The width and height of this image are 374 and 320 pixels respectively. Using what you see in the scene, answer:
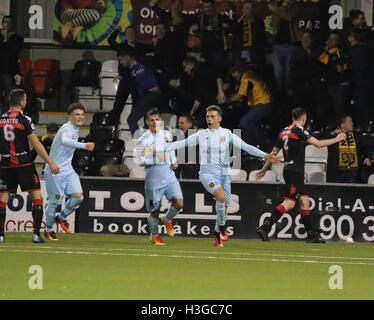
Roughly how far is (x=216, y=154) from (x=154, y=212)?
1.28 meters

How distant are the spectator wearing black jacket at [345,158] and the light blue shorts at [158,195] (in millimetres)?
3607

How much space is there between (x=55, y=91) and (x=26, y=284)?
A: 43.1 ft

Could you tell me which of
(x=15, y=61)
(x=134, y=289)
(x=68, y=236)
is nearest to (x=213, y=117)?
(x=68, y=236)

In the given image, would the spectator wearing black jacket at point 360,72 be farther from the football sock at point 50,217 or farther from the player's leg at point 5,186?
the player's leg at point 5,186

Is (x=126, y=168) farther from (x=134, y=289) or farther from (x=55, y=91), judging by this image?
(x=134, y=289)

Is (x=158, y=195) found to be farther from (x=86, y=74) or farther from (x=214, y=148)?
(x=86, y=74)

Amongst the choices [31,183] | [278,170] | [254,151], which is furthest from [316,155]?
[31,183]

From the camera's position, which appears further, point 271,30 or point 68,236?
Answer: point 271,30

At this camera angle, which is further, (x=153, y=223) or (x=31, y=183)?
(x=153, y=223)

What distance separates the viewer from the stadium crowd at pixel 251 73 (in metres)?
17.5

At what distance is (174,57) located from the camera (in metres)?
18.2

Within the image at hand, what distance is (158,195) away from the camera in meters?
13.5

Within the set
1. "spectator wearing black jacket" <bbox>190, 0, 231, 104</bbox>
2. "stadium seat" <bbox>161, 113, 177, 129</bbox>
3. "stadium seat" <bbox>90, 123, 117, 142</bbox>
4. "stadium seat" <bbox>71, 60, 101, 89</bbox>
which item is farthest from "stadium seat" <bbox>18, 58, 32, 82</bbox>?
"spectator wearing black jacket" <bbox>190, 0, 231, 104</bbox>

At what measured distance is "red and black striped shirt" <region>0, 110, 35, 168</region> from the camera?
486 inches
